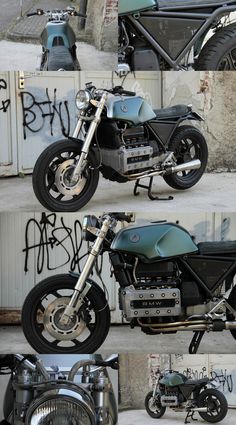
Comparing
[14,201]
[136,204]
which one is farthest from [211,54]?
[14,201]

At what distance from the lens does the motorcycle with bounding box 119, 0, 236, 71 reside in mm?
4926

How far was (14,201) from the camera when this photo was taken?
5562 mm

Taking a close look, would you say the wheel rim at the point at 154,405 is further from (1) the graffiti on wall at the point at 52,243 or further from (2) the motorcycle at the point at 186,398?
(1) the graffiti on wall at the point at 52,243

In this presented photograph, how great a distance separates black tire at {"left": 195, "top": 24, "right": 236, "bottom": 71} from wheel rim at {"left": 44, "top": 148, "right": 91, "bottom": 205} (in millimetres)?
1155

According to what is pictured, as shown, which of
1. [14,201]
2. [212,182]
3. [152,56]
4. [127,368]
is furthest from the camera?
[212,182]

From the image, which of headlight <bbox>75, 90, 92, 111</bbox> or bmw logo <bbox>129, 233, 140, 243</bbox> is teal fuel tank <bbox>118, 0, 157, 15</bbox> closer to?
headlight <bbox>75, 90, 92, 111</bbox>

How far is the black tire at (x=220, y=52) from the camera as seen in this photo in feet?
16.3

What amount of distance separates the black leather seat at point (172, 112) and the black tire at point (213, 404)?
74.2 inches

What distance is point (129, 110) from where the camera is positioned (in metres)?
4.83

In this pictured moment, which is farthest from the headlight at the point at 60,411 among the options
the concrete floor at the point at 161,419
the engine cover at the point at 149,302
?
the engine cover at the point at 149,302

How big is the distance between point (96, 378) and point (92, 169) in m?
1.75

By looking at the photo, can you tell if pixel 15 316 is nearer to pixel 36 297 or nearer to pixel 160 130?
pixel 36 297

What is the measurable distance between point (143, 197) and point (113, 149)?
0.74 metres

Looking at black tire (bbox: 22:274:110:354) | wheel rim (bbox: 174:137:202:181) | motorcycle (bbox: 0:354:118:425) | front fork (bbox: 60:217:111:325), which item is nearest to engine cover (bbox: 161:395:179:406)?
black tire (bbox: 22:274:110:354)
